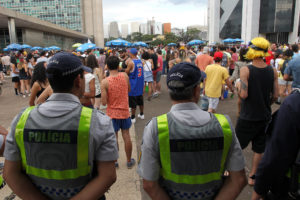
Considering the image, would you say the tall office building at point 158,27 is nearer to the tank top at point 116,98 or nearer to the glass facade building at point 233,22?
the glass facade building at point 233,22

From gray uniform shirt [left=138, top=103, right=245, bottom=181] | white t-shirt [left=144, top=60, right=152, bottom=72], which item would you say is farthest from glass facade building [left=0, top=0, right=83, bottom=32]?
gray uniform shirt [left=138, top=103, right=245, bottom=181]

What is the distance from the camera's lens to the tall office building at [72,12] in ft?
285

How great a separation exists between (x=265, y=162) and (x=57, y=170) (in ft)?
4.57

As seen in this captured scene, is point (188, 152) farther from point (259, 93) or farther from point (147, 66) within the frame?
point (147, 66)

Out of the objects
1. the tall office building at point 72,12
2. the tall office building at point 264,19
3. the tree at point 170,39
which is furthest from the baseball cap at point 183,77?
the tall office building at point 72,12

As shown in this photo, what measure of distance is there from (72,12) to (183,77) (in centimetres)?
9810

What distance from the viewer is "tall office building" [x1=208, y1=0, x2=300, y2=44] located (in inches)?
1593

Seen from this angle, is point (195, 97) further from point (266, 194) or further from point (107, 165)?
point (266, 194)

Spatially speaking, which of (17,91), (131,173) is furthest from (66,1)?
(131,173)

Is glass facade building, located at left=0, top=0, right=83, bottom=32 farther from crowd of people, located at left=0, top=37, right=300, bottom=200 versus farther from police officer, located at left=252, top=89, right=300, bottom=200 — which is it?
police officer, located at left=252, top=89, right=300, bottom=200

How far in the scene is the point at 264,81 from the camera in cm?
321

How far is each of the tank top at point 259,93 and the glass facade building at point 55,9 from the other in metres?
92.0

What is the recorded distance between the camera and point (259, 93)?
3219 millimetres

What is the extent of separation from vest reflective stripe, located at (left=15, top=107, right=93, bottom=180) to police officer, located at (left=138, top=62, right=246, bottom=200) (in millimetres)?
382
